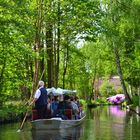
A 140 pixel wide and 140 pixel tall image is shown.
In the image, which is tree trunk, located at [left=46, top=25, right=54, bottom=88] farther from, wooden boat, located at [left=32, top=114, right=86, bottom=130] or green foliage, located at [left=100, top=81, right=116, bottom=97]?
green foliage, located at [left=100, top=81, right=116, bottom=97]

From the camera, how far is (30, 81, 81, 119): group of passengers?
23016 millimetres

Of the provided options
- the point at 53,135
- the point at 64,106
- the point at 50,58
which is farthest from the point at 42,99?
the point at 50,58

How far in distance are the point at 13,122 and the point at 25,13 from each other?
25.6 ft

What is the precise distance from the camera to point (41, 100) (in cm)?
2312

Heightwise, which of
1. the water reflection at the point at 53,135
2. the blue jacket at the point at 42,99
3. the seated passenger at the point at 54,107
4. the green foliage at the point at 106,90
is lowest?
the water reflection at the point at 53,135

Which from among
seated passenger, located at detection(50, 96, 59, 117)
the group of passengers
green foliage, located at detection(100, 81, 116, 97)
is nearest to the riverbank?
the group of passengers

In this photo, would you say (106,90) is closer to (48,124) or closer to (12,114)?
(12,114)

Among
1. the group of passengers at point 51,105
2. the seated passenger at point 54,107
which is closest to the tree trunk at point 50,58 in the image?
the group of passengers at point 51,105

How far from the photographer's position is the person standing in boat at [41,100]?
22817 millimetres

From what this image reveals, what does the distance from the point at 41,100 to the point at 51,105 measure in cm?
291

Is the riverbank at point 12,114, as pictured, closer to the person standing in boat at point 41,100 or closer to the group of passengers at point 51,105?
the group of passengers at point 51,105

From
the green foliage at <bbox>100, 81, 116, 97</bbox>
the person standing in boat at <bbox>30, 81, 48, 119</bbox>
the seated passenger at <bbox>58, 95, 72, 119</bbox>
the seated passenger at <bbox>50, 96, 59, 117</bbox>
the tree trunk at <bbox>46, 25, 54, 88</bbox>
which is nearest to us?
the person standing in boat at <bbox>30, 81, 48, 119</bbox>

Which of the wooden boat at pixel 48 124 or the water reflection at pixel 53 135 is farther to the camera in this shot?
the wooden boat at pixel 48 124

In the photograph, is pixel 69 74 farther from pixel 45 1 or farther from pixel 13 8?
pixel 13 8
